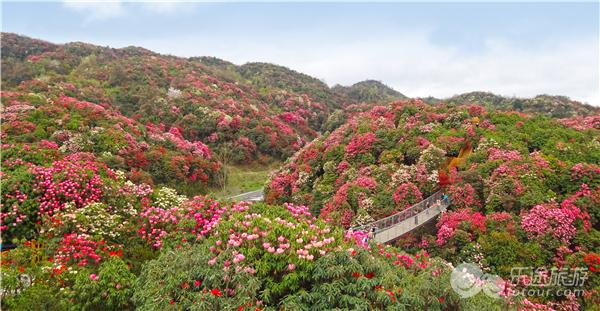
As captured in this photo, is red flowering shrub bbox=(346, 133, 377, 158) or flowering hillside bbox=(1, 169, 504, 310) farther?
red flowering shrub bbox=(346, 133, 377, 158)

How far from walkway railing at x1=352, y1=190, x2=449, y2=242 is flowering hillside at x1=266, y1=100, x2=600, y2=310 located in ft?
1.53

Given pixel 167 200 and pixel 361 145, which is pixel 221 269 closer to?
pixel 167 200

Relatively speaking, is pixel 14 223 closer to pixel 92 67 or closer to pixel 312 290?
pixel 312 290

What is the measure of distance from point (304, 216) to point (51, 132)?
60.8ft

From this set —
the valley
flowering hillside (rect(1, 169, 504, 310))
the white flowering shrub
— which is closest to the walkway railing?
the valley

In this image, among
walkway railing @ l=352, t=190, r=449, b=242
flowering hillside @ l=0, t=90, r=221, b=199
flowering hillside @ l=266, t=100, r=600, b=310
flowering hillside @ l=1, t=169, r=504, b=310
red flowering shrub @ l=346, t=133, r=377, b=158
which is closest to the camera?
flowering hillside @ l=1, t=169, r=504, b=310

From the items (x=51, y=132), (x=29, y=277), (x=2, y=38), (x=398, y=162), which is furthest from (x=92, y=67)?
(x=29, y=277)

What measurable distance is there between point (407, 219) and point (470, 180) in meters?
3.68

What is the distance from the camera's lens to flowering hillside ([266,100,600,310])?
44.6 feet

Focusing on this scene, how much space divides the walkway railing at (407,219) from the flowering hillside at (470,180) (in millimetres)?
467

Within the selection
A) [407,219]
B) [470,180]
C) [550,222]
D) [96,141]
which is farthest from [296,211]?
[96,141]

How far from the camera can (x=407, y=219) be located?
1608 cm

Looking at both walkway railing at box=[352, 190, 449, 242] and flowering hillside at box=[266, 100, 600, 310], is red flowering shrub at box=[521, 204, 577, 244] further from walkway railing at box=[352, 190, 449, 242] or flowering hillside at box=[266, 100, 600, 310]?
walkway railing at box=[352, 190, 449, 242]

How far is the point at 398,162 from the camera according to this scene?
2064 centimetres
